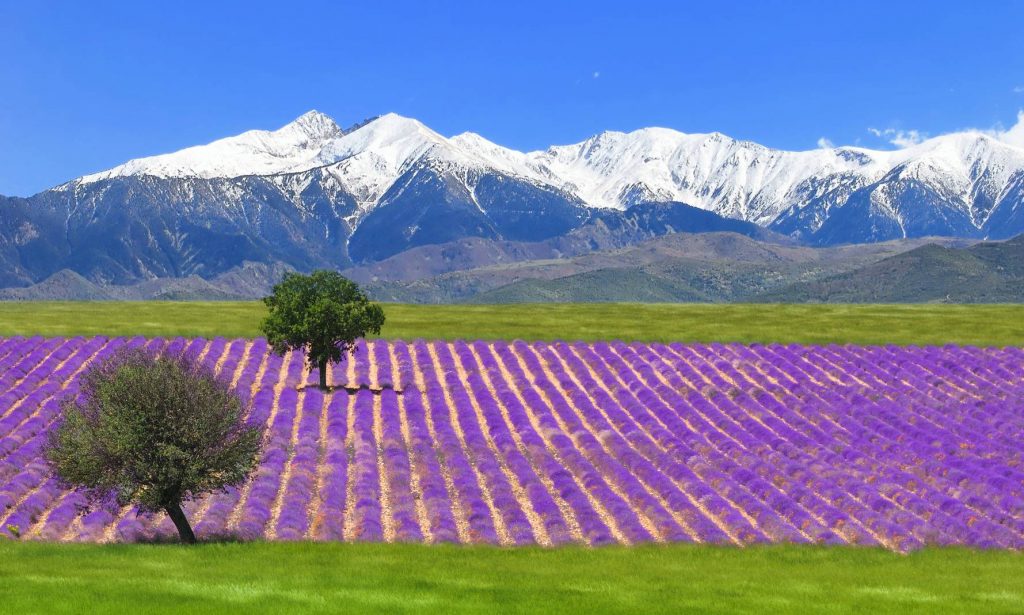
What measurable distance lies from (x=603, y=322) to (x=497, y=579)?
Answer: 66.2 m

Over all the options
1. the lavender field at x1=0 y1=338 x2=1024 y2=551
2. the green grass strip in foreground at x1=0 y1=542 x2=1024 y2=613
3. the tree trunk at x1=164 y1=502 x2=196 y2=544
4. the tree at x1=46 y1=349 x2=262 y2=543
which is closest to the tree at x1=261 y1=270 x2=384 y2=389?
the lavender field at x1=0 y1=338 x2=1024 y2=551

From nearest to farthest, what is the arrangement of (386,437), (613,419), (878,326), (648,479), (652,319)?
(648,479)
(386,437)
(613,419)
(878,326)
(652,319)

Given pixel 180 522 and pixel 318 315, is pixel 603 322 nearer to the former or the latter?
pixel 318 315

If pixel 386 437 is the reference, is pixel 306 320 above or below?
above

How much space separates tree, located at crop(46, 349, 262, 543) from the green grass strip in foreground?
184 cm

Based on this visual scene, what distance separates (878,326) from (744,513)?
182 ft

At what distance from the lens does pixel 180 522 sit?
30.2 metres

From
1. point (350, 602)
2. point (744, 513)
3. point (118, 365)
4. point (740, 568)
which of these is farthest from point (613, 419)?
point (350, 602)

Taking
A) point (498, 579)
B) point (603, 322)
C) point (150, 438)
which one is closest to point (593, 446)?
point (498, 579)

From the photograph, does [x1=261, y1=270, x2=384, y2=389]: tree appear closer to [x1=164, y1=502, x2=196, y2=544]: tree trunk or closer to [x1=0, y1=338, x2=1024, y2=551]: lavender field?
[x1=0, y1=338, x2=1024, y2=551]: lavender field

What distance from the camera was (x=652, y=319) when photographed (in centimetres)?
9525

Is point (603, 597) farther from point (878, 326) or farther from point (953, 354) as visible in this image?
point (878, 326)

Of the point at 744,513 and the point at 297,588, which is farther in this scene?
the point at 744,513

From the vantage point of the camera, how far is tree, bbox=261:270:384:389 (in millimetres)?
54562
